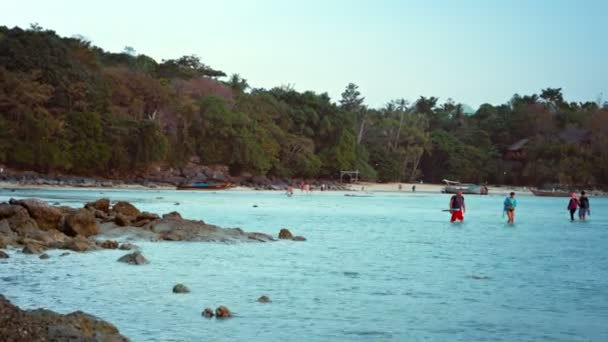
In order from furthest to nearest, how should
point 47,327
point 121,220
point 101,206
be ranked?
point 101,206 < point 121,220 < point 47,327

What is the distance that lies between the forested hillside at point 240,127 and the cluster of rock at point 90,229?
4192 cm

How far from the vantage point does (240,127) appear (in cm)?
8069

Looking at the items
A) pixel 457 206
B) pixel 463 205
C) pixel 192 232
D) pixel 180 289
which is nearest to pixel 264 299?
pixel 180 289

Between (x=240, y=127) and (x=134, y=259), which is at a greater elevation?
(x=240, y=127)

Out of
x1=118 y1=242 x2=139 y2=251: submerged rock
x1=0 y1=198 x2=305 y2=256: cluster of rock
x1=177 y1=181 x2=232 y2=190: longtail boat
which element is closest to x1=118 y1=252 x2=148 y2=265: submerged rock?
x1=0 y1=198 x2=305 y2=256: cluster of rock

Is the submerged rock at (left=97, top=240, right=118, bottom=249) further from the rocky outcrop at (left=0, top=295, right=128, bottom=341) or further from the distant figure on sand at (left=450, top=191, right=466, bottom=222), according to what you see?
the distant figure on sand at (left=450, top=191, right=466, bottom=222)

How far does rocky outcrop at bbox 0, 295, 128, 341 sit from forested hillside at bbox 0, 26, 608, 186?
59.3m

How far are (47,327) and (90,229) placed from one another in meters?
16.2

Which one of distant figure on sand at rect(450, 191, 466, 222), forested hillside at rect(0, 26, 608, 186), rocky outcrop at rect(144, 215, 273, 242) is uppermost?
forested hillside at rect(0, 26, 608, 186)

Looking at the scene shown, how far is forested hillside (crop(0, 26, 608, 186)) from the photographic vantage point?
66.9 meters

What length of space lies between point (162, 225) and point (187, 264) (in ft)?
22.4

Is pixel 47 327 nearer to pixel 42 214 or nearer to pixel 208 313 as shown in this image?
pixel 208 313

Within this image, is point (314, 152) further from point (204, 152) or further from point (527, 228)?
point (527, 228)

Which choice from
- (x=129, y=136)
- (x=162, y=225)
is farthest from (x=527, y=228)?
(x=129, y=136)
